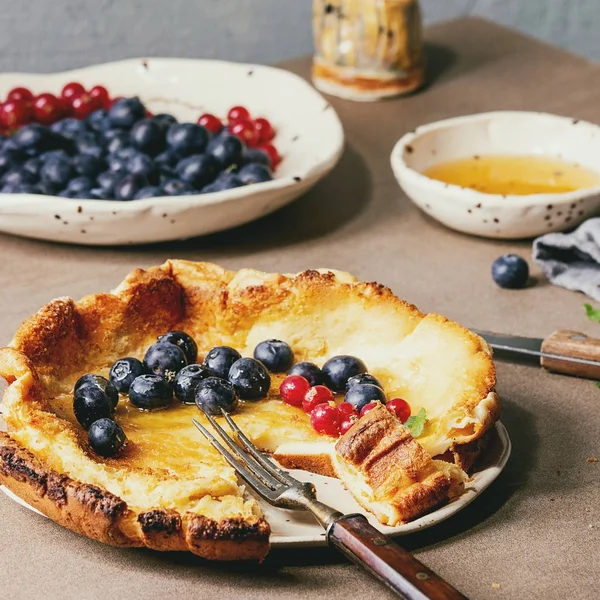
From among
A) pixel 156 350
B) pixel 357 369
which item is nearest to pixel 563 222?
pixel 357 369

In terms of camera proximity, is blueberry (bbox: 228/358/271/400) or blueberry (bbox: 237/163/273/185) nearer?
blueberry (bbox: 228/358/271/400)

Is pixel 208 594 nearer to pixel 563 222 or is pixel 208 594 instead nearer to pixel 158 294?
pixel 158 294

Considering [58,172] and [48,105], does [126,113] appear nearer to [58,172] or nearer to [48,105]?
[48,105]

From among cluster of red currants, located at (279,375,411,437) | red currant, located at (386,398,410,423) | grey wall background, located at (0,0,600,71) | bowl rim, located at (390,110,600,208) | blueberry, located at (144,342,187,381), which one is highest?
red currant, located at (386,398,410,423)

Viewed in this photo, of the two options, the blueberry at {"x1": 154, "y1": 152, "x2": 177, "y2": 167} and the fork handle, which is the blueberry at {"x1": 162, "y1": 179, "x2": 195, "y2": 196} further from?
the fork handle

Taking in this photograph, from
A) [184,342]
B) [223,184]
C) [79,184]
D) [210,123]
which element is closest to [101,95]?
[210,123]

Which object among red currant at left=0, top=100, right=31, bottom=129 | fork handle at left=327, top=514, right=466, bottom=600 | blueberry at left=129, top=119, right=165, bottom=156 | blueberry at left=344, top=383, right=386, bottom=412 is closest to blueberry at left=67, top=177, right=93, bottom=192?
blueberry at left=129, top=119, right=165, bottom=156

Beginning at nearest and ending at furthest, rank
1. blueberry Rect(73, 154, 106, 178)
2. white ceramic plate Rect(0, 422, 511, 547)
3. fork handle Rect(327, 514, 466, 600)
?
1. fork handle Rect(327, 514, 466, 600)
2. white ceramic plate Rect(0, 422, 511, 547)
3. blueberry Rect(73, 154, 106, 178)
